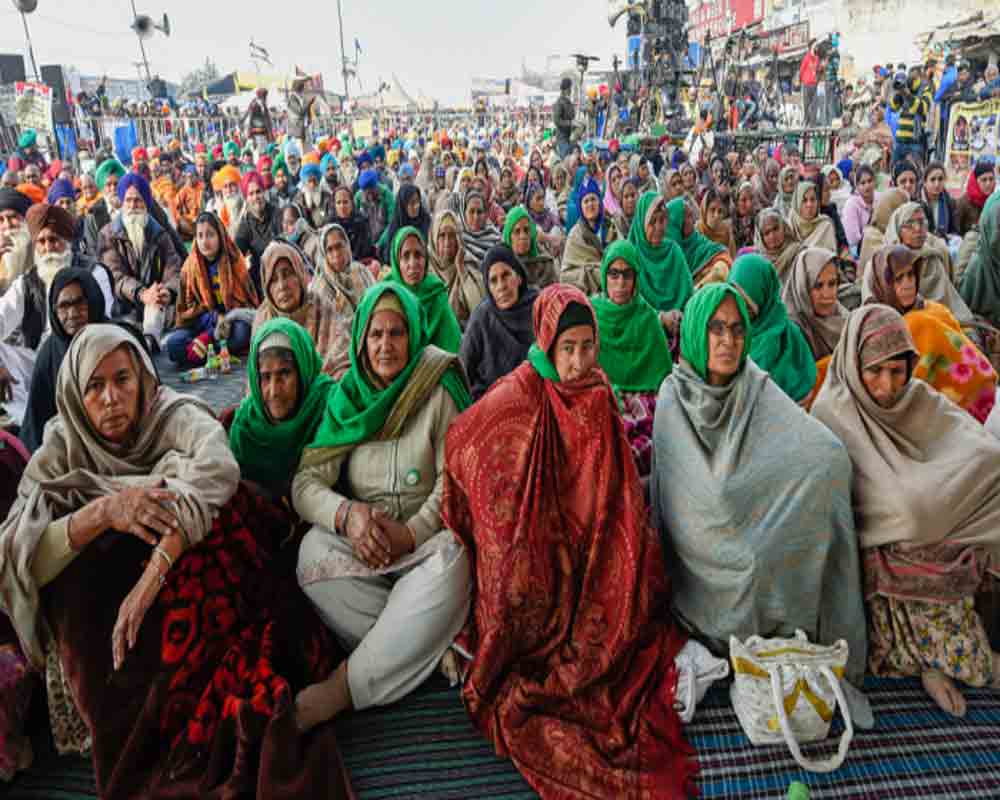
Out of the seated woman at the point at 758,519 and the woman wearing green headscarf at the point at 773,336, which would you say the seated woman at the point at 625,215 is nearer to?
the woman wearing green headscarf at the point at 773,336

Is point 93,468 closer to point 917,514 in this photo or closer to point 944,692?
point 917,514

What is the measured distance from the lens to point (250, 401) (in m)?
2.64

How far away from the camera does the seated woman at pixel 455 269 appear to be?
548 cm

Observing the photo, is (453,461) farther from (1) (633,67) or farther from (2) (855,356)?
(1) (633,67)

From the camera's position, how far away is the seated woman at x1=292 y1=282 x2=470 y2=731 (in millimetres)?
2150

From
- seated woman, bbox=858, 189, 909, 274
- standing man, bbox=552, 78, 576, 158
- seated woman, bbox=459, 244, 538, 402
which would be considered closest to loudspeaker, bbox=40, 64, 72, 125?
standing man, bbox=552, 78, 576, 158

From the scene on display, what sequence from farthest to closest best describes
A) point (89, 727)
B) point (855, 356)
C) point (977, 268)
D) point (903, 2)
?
1. point (903, 2)
2. point (977, 268)
3. point (855, 356)
4. point (89, 727)

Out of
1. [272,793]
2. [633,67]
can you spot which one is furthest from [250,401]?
[633,67]

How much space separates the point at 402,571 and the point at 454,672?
1.12 ft

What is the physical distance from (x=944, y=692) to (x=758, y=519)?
69 centimetres

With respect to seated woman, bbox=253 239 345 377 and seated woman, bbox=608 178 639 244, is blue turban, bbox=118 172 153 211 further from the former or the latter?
seated woman, bbox=608 178 639 244

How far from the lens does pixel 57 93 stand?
1548 cm

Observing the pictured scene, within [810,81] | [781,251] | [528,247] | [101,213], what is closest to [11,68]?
[101,213]

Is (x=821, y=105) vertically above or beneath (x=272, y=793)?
above
